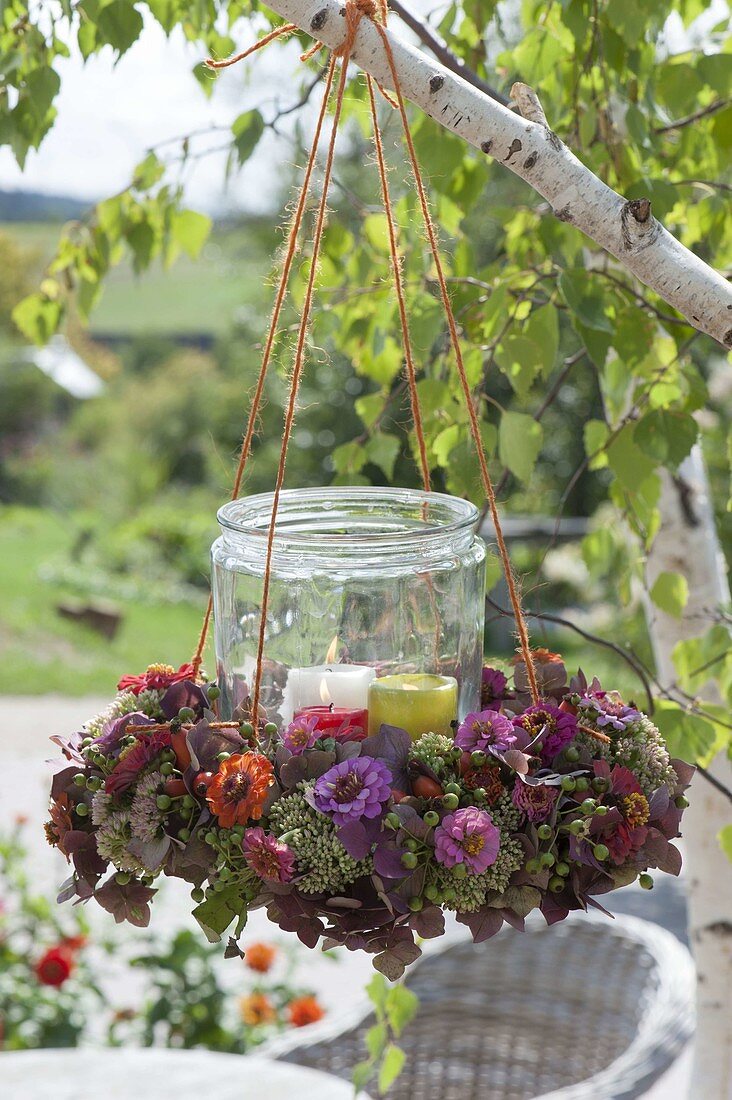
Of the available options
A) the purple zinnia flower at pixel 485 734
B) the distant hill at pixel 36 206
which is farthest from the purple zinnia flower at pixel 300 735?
the distant hill at pixel 36 206

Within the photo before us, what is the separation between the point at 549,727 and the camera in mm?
910

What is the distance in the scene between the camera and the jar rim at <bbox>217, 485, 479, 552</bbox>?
95 cm

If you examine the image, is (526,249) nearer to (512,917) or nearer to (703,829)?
(703,829)

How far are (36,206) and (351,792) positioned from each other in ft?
70.1

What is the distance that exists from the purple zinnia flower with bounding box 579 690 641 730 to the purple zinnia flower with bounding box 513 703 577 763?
20 mm

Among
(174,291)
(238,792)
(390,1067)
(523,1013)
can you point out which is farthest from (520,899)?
(174,291)

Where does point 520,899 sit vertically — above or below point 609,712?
below

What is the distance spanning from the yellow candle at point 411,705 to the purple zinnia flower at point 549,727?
6cm

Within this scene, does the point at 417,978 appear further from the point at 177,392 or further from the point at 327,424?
the point at 177,392

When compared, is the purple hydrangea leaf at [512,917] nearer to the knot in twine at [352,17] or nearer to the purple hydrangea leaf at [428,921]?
the purple hydrangea leaf at [428,921]

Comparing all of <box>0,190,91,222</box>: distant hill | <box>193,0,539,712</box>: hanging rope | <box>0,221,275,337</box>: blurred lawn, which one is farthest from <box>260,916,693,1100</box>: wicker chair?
<box>0,190,91,222</box>: distant hill

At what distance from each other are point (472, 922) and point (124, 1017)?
1889 millimetres

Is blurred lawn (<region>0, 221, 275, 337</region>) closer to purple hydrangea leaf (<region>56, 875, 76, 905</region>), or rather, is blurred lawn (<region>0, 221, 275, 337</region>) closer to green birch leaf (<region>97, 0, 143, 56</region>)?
green birch leaf (<region>97, 0, 143, 56</region>)

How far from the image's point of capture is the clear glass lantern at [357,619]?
945 millimetres
